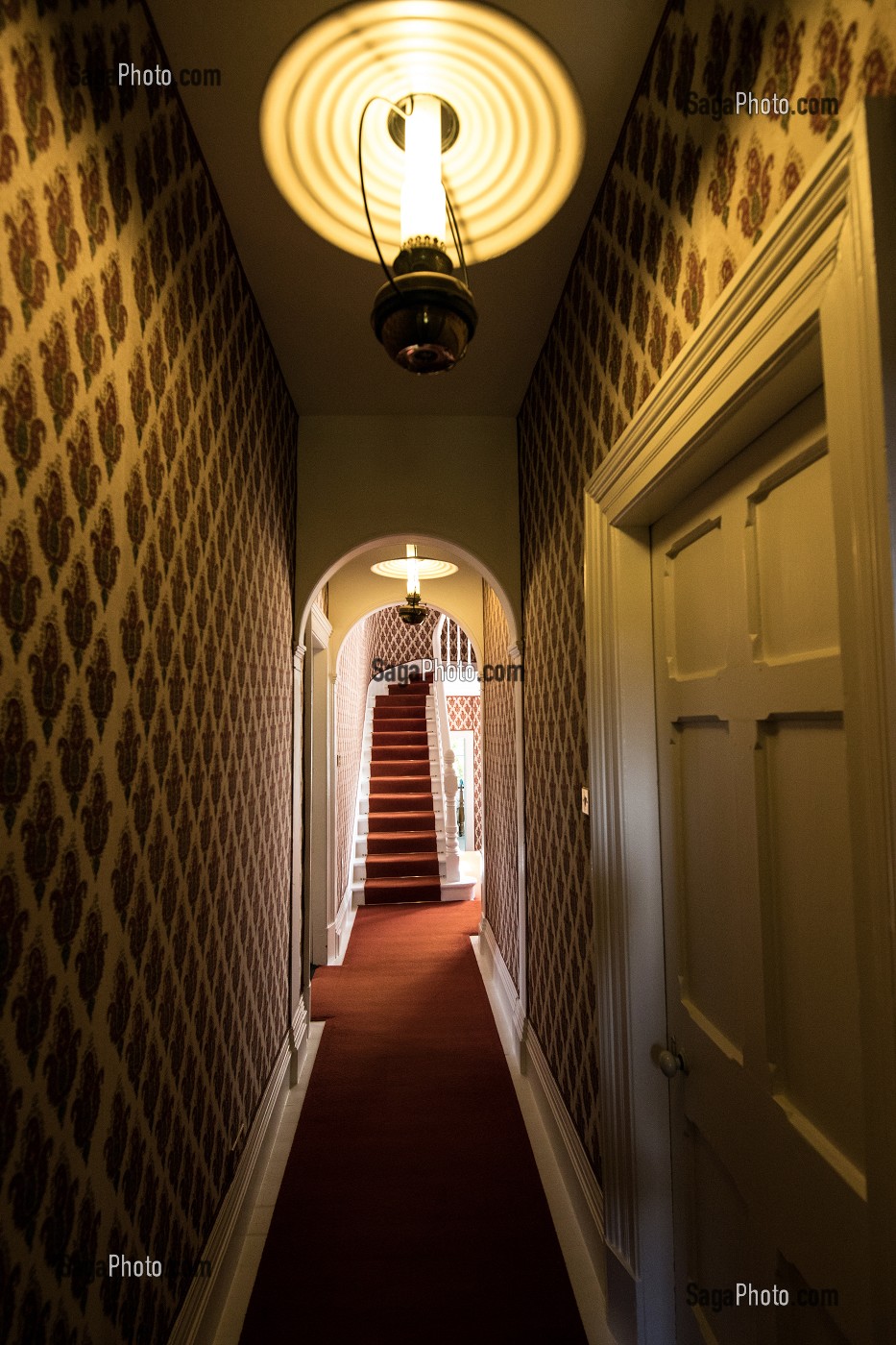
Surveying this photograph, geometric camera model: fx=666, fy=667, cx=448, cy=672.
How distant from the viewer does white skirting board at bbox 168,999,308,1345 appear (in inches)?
59.3

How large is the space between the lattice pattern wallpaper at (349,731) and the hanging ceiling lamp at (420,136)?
373 cm

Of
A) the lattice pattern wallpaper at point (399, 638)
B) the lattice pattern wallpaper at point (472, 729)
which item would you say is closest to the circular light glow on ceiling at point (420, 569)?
the lattice pattern wallpaper at point (399, 638)

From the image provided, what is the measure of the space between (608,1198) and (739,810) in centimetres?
113

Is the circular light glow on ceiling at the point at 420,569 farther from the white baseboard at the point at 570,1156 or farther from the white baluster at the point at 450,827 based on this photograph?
the white baseboard at the point at 570,1156

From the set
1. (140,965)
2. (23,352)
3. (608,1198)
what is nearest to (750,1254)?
(608,1198)

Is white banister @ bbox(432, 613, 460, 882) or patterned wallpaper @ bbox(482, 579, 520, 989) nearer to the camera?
patterned wallpaper @ bbox(482, 579, 520, 989)

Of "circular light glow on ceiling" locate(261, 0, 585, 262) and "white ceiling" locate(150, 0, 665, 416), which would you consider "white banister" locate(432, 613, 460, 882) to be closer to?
"white ceiling" locate(150, 0, 665, 416)

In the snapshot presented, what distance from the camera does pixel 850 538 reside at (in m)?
0.73

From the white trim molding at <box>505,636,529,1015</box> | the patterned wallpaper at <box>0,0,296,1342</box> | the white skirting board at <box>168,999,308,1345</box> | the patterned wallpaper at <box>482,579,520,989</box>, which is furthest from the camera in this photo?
the patterned wallpaper at <box>482,579,520,989</box>

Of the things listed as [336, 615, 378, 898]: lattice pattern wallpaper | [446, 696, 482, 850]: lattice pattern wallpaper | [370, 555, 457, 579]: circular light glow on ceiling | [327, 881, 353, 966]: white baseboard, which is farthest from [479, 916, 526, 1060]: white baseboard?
[446, 696, 482, 850]: lattice pattern wallpaper

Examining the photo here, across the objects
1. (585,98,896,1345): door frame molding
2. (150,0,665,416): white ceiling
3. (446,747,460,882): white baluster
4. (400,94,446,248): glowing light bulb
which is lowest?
(446,747,460,882): white baluster

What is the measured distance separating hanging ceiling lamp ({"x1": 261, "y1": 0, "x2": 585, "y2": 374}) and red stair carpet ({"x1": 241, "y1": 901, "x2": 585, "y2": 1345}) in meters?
2.29

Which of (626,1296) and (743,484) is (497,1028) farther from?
(743,484)

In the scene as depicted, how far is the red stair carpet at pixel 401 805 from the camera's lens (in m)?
6.51
